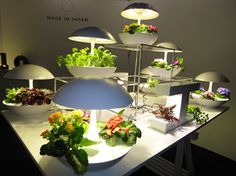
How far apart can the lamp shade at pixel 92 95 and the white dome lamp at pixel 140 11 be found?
76 centimetres

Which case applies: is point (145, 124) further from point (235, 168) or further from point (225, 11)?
point (225, 11)

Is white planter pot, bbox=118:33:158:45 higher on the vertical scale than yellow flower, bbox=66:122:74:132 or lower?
higher

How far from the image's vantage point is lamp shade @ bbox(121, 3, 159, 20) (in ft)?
4.03

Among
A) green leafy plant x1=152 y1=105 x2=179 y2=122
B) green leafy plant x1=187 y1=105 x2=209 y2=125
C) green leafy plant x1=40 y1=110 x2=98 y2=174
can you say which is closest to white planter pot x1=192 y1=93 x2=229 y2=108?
green leafy plant x1=187 y1=105 x2=209 y2=125

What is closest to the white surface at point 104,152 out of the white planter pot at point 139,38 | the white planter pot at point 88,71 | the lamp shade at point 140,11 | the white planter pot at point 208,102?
the white planter pot at point 88,71

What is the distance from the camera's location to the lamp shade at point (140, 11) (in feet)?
4.03

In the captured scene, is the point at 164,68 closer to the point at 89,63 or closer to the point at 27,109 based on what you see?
the point at 89,63

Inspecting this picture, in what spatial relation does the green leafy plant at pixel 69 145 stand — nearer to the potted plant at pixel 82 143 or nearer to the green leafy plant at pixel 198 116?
the potted plant at pixel 82 143

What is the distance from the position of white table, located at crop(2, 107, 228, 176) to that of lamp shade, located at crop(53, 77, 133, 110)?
0.23 meters

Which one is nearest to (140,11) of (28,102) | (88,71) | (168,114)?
(88,71)

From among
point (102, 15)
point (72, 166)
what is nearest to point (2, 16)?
point (102, 15)

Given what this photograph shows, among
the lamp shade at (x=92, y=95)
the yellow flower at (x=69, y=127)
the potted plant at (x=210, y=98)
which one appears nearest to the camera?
the lamp shade at (x=92, y=95)

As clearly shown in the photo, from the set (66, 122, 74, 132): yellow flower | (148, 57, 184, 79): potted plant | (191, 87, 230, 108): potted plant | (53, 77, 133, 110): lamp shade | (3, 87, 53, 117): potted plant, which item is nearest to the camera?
(53, 77, 133, 110): lamp shade

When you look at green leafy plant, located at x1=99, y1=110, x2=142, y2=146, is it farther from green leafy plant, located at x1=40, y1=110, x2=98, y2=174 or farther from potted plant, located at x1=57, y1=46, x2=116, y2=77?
potted plant, located at x1=57, y1=46, x2=116, y2=77
